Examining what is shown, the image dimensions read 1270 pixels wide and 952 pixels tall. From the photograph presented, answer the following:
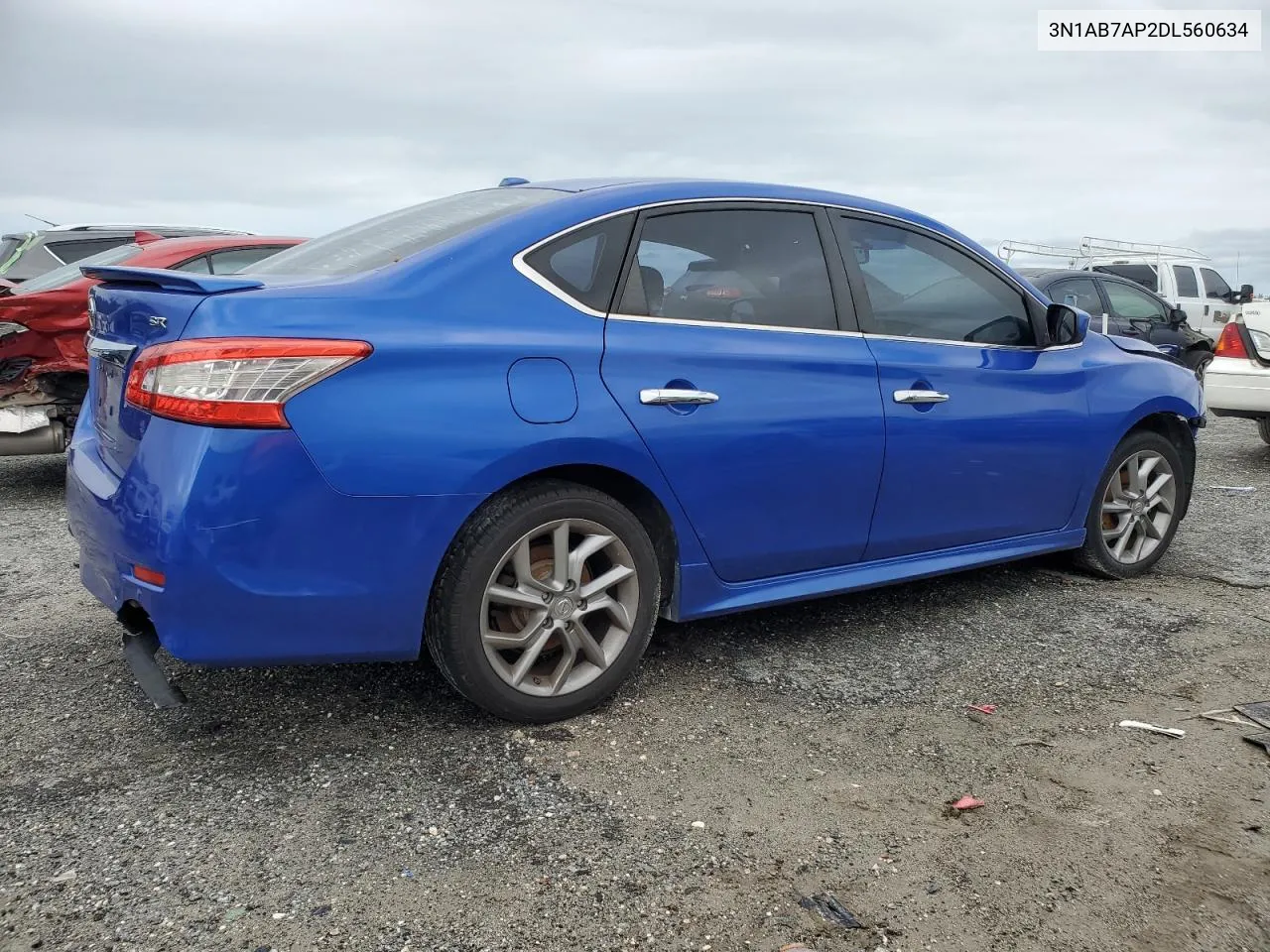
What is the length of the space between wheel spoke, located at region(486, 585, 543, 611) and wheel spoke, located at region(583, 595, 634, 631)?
17cm

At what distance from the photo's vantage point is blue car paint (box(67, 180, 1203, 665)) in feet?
9.27

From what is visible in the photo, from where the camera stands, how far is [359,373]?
2883 mm

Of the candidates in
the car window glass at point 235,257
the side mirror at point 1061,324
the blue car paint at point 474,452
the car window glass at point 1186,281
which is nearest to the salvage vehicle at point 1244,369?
the side mirror at point 1061,324

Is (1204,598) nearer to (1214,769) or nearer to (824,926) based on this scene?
(1214,769)

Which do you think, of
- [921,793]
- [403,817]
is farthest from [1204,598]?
[403,817]

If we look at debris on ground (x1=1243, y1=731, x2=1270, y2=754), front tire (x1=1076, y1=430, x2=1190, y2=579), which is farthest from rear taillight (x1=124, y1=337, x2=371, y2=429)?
front tire (x1=1076, y1=430, x2=1190, y2=579)

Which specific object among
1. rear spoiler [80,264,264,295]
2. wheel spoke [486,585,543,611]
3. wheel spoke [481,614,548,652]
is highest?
rear spoiler [80,264,264,295]

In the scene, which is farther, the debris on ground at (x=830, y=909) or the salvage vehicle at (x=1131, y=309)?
the salvage vehicle at (x=1131, y=309)

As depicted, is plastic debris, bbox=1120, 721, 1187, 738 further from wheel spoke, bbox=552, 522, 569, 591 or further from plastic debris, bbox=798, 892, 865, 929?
wheel spoke, bbox=552, 522, 569, 591

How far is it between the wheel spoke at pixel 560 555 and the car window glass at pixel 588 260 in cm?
68

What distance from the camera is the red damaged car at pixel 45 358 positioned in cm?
648

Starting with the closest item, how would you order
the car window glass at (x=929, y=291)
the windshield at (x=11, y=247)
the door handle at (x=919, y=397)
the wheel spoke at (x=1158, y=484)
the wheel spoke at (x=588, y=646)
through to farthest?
the wheel spoke at (x=588, y=646) → the door handle at (x=919, y=397) → the car window glass at (x=929, y=291) → the wheel spoke at (x=1158, y=484) → the windshield at (x=11, y=247)

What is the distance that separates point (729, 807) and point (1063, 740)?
113cm

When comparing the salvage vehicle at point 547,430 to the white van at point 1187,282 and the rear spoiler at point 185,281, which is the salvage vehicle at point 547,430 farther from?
the white van at point 1187,282
